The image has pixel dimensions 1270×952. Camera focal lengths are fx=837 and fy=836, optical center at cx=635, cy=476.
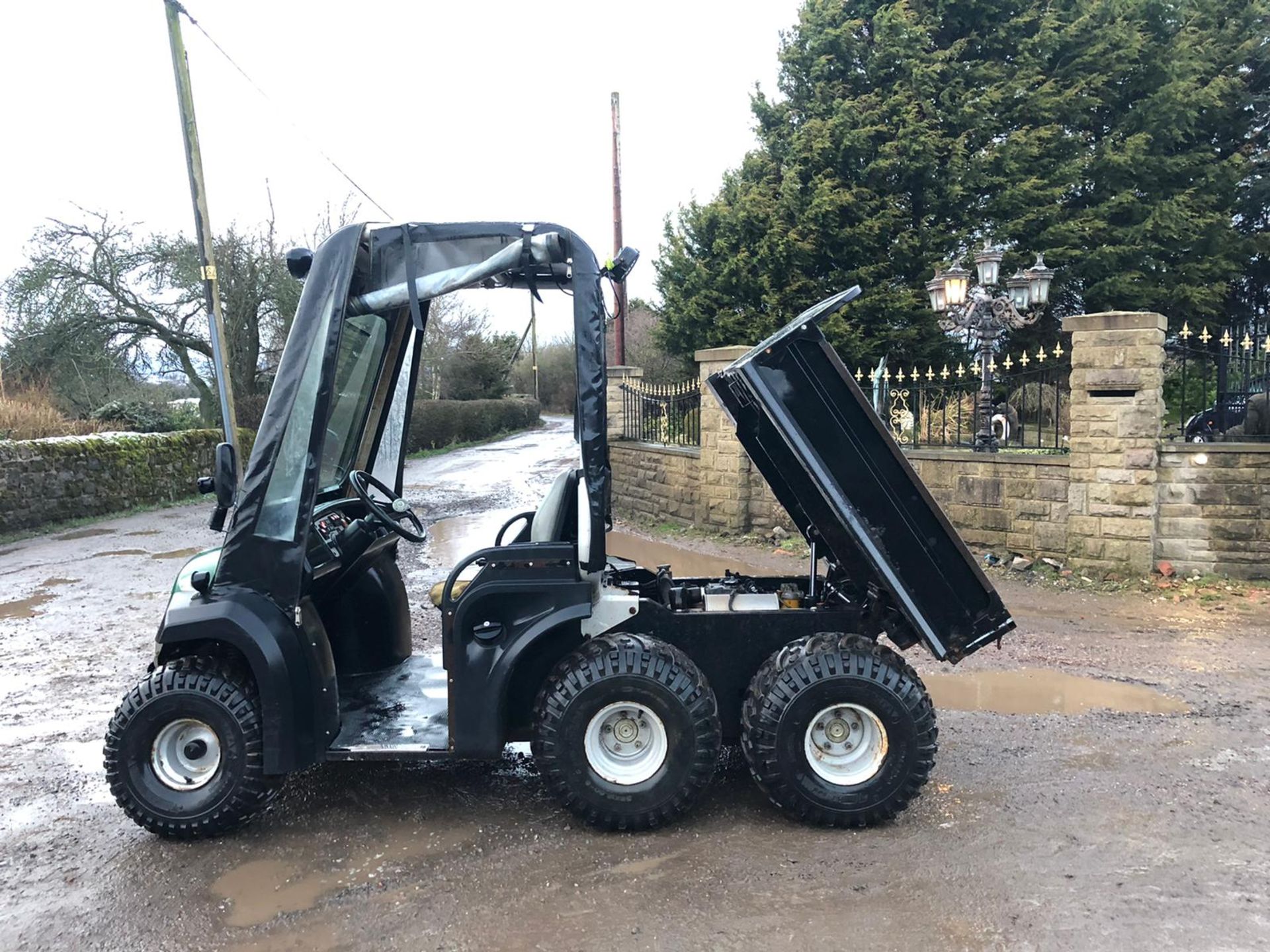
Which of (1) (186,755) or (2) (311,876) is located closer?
(2) (311,876)

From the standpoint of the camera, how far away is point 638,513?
1283 centimetres

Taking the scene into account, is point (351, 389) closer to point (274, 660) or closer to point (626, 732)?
point (274, 660)

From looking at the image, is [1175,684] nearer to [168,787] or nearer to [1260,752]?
[1260,752]

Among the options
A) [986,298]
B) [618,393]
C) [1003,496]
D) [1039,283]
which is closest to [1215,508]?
[1003,496]

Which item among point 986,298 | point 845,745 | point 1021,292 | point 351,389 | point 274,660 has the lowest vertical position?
point 845,745

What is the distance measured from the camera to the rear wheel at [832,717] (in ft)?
11.0

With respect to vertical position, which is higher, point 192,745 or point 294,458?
point 294,458

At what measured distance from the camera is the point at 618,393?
1356 cm

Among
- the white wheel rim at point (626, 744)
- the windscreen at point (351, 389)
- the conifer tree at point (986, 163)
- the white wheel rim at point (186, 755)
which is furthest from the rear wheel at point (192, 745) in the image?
the conifer tree at point (986, 163)

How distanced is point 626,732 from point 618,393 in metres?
10.4

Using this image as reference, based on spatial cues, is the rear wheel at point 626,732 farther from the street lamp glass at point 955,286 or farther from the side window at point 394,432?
the street lamp glass at point 955,286

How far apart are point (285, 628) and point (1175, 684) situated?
17.1ft

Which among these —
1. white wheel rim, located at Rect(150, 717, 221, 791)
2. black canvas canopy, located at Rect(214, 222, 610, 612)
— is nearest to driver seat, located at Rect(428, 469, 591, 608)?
black canvas canopy, located at Rect(214, 222, 610, 612)

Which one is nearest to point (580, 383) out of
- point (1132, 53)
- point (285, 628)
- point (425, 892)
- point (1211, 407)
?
point (285, 628)
